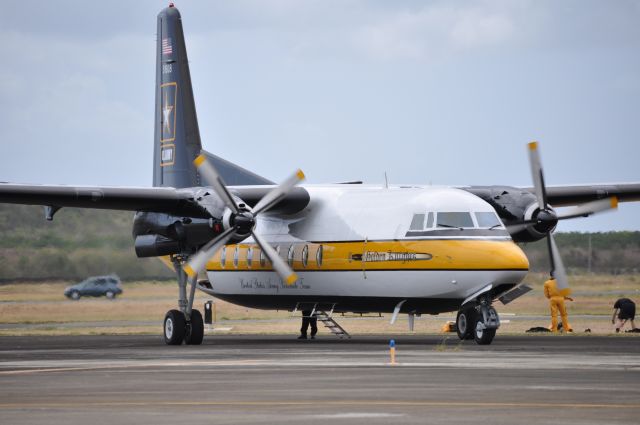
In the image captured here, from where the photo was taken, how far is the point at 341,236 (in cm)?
2952

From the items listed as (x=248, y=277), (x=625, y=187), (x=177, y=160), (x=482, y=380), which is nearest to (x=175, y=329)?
(x=248, y=277)

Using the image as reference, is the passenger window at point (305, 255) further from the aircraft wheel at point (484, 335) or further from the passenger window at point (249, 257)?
the aircraft wheel at point (484, 335)

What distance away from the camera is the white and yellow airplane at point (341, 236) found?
2686 centimetres

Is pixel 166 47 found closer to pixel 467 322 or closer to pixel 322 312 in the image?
pixel 322 312

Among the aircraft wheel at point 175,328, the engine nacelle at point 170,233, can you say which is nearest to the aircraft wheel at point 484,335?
the engine nacelle at point 170,233

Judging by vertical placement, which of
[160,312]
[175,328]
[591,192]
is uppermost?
[591,192]

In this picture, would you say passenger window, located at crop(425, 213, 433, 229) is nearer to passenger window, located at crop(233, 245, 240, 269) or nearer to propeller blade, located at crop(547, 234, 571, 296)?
propeller blade, located at crop(547, 234, 571, 296)

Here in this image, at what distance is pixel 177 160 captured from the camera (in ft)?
111

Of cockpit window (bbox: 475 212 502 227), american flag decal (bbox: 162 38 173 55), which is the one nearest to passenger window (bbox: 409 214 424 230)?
cockpit window (bbox: 475 212 502 227)

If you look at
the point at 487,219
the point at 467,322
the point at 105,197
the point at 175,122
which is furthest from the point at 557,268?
the point at 175,122

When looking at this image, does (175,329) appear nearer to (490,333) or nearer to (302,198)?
(302,198)

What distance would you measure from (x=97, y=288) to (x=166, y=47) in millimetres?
24714

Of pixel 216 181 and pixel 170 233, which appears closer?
pixel 216 181

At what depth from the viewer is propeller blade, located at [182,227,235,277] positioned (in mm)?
28266
